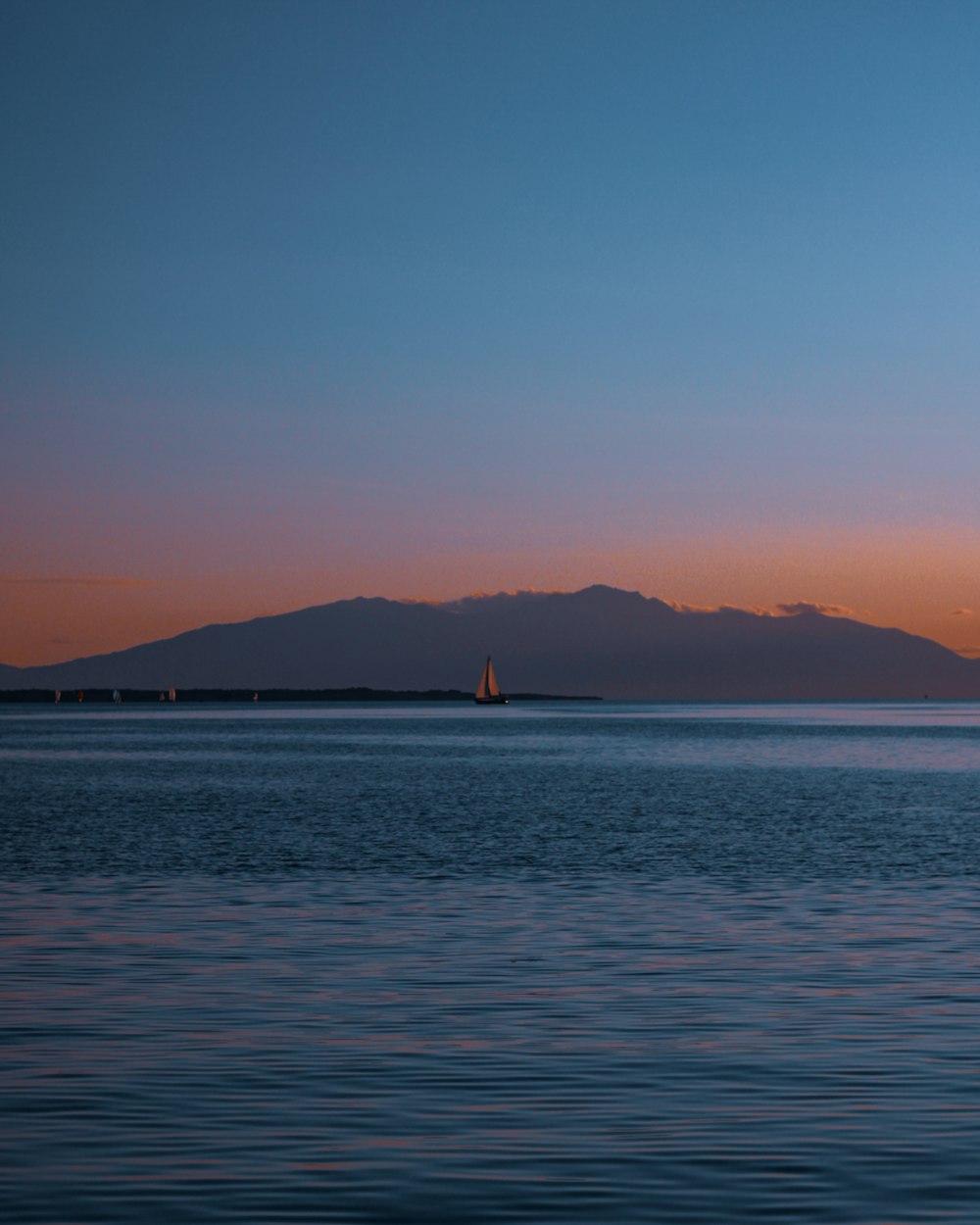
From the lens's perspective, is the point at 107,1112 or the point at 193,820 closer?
the point at 107,1112

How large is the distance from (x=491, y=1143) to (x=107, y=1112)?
12.7 ft

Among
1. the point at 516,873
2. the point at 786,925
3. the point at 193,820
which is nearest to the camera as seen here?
the point at 786,925

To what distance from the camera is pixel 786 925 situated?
1164 inches

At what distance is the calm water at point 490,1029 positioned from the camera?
1379cm

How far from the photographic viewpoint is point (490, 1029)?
A: 20219 millimetres

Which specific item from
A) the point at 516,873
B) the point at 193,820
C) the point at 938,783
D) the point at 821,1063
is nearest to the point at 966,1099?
the point at 821,1063

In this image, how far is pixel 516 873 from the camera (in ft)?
128

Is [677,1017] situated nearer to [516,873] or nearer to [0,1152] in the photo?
[0,1152]

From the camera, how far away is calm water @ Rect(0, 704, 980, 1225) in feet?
45.2

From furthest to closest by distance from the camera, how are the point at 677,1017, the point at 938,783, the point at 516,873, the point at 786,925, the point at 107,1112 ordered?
the point at 938,783 → the point at 516,873 → the point at 786,925 → the point at 677,1017 → the point at 107,1112

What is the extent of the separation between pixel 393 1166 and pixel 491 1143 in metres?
1.10

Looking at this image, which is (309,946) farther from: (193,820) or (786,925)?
(193,820)

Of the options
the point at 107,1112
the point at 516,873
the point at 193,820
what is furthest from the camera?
the point at 193,820

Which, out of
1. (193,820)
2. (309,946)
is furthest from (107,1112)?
(193,820)
